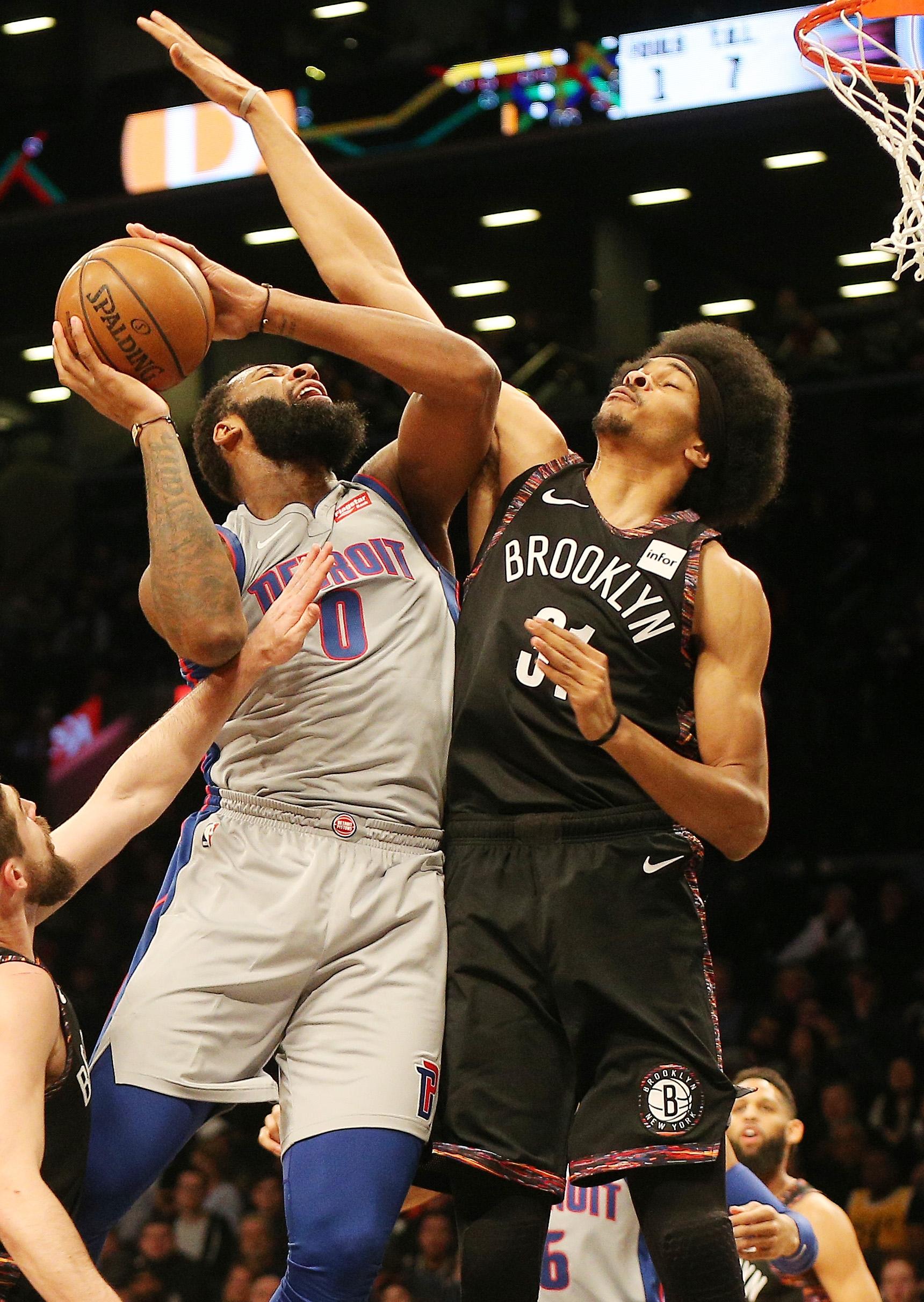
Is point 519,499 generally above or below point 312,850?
above

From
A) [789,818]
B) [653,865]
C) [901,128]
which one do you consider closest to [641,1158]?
[653,865]

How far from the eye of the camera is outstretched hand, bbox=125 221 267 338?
3.55 m

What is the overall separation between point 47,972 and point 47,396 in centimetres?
1676

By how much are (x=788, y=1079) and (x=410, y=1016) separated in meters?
7.32

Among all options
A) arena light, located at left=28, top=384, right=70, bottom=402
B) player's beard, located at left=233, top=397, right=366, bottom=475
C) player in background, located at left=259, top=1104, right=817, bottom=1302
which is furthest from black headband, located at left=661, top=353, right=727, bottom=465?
arena light, located at left=28, top=384, right=70, bottom=402

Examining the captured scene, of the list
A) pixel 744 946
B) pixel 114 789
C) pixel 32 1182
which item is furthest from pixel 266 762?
pixel 744 946

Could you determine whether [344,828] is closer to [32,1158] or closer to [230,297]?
[32,1158]

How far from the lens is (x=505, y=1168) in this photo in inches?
128

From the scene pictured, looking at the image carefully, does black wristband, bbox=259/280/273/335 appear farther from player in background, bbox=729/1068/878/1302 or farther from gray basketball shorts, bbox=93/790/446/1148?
player in background, bbox=729/1068/878/1302

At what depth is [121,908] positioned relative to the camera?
47.5 ft

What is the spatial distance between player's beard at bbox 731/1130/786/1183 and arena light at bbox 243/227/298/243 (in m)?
12.5

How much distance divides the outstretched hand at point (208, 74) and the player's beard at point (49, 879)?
182 centimetres

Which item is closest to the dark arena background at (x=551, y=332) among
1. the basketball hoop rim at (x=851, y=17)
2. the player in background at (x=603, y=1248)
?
the player in background at (x=603, y=1248)

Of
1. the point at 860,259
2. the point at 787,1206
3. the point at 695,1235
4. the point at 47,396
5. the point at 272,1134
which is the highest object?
the point at 695,1235
